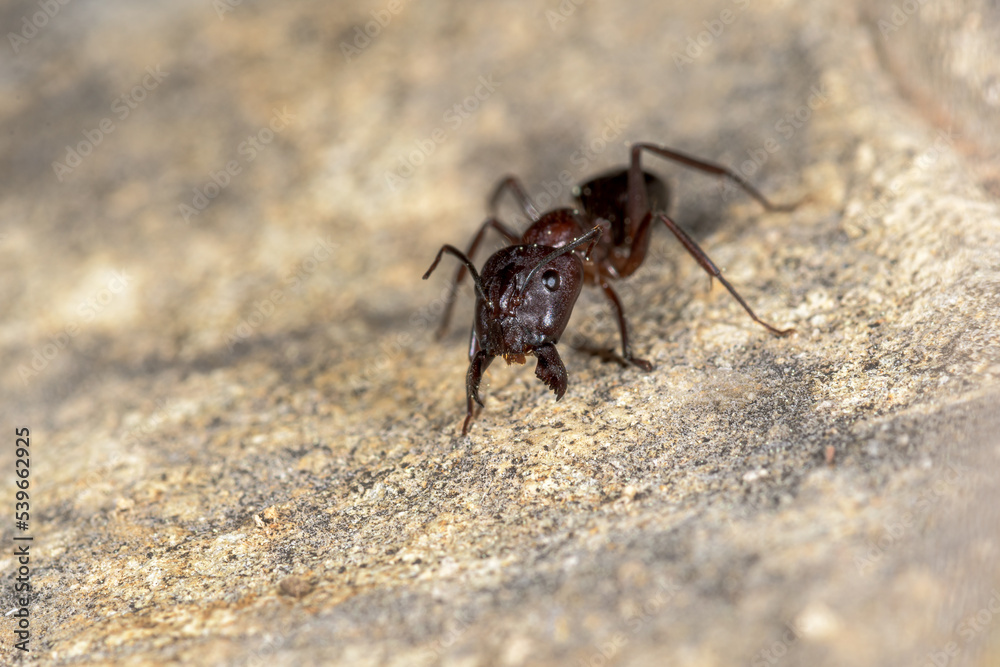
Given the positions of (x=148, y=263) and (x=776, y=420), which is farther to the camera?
(x=148, y=263)

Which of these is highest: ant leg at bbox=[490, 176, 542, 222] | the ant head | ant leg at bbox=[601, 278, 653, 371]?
ant leg at bbox=[490, 176, 542, 222]

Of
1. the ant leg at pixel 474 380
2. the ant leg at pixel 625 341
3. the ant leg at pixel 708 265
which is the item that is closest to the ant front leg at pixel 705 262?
the ant leg at pixel 708 265

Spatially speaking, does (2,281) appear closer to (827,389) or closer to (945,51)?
(827,389)

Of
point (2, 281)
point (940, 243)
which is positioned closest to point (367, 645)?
point (940, 243)

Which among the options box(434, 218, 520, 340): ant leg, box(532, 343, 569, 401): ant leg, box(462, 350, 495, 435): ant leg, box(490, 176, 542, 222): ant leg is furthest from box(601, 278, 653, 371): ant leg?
box(490, 176, 542, 222): ant leg

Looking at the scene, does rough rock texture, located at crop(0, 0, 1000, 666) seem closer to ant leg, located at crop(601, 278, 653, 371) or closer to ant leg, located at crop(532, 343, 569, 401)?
ant leg, located at crop(601, 278, 653, 371)

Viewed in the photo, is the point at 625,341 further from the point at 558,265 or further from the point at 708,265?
the point at 708,265

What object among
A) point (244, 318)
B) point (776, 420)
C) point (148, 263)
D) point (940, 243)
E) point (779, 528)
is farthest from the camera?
point (148, 263)
